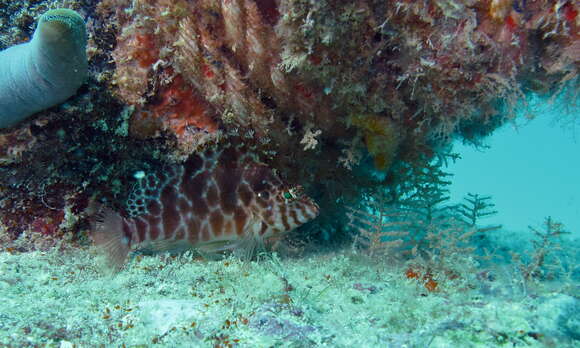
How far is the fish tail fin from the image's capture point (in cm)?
393

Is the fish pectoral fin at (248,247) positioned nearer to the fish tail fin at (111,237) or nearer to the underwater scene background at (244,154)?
the underwater scene background at (244,154)

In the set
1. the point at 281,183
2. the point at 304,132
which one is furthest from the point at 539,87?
the point at 281,183

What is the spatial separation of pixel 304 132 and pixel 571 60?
2957 millimetres

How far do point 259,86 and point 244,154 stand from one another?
0.94 m

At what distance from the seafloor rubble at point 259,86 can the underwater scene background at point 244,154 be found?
0.02 metres

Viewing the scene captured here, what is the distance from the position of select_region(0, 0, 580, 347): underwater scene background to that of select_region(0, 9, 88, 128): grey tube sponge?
0.9 inches

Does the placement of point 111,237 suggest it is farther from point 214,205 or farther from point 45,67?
point 45,67

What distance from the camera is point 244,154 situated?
4629 millimetres

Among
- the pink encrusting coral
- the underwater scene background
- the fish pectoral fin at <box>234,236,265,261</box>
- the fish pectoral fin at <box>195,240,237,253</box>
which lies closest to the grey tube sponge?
the underwater scene background

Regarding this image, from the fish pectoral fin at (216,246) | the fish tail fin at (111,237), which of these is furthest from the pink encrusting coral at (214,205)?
the fish tail fin at (111,237)

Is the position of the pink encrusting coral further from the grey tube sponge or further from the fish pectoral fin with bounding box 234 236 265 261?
the grey tube sponge

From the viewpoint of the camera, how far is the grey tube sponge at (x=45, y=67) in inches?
133

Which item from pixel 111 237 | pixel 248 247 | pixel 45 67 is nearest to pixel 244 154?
pixel 248 247

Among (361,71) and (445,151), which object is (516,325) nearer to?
(361,71)
